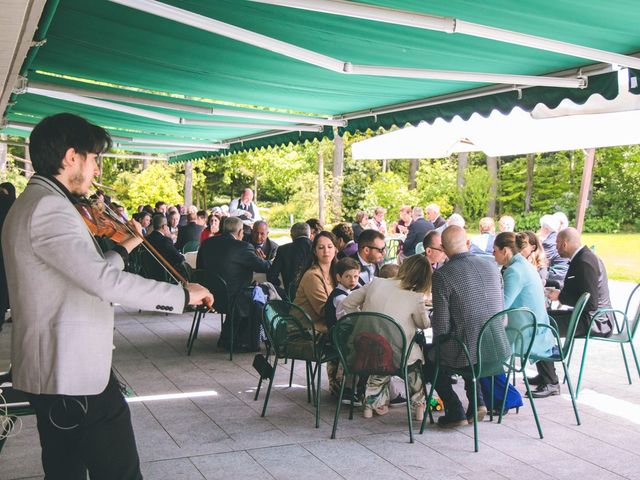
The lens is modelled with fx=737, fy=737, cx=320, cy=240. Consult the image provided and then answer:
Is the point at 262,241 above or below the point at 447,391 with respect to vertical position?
above

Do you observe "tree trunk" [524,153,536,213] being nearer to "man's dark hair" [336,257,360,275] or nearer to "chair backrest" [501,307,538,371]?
"man's dark hair" [336,257,360,275]

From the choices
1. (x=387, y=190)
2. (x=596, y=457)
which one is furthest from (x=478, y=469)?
(x=387, y=190)

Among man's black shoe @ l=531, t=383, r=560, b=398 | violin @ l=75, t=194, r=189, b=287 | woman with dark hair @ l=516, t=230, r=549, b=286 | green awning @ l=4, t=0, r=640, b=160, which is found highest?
green awning @ l=4, t=0, r=640, b=160

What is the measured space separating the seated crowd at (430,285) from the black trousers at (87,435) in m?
2.58

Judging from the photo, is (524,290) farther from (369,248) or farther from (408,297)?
(369,248)

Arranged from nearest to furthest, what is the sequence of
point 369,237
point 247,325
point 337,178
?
1. point 369,237
2. point 247,325
3. point 337,178

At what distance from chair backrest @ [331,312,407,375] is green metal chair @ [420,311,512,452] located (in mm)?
304

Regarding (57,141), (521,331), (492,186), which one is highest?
(492,186)

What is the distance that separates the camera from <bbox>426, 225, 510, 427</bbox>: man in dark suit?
15.0 ft

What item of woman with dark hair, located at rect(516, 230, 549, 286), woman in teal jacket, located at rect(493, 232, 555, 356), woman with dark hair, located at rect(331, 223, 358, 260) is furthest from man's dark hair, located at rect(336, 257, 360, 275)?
woman with dark hair, located at rect(331, 223, 358, 260)

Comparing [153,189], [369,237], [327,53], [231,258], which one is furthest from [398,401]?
[153,189]

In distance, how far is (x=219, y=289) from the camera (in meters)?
6.96

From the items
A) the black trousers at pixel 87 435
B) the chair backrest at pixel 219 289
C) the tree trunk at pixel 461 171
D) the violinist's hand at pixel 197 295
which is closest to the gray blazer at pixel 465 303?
the violinist's hand at pixel 197 295

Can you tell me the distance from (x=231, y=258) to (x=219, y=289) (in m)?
0.34
